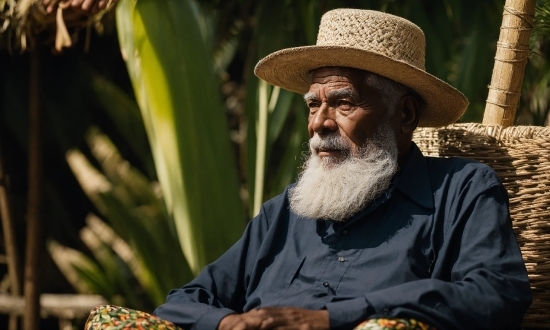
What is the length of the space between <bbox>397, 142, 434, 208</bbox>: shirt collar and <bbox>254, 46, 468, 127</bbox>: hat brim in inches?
7.9

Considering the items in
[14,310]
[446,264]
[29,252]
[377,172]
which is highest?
[377,172]

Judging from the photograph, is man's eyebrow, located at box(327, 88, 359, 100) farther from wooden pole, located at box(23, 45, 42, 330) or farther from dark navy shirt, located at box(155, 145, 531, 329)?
wooden pole, located at box(23, 45, 42, 330)

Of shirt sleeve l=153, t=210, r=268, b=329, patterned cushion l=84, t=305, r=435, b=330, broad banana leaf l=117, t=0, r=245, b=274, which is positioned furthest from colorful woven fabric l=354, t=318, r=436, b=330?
broad banana leaf l=117, t=0, r=245, b=274

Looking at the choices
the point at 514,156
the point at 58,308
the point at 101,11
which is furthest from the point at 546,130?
the point at 58,308

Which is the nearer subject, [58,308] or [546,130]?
[546,130]

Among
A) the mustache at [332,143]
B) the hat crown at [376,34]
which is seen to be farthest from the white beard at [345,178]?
the hat crown at [376,34]

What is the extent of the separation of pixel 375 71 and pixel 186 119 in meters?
1.56

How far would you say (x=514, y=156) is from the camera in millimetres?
3326

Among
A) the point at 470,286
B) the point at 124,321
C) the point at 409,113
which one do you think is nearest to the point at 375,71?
the point at 409,113

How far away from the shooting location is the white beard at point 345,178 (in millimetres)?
3180

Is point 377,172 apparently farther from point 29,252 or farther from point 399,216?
point 29,252

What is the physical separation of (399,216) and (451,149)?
20.1 inches

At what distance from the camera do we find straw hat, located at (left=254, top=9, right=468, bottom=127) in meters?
3.20

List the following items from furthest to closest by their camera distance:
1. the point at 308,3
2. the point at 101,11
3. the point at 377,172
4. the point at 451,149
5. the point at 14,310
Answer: the point at 14,310 < the point at 308,3 < the point at 101,11 < the point at 451,149 < the point at 377,172
